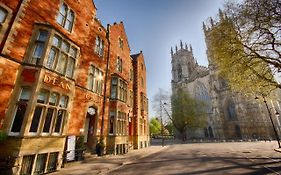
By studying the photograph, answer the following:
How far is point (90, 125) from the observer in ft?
49.1

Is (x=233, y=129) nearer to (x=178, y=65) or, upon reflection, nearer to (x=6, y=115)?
(x=178, y=65)

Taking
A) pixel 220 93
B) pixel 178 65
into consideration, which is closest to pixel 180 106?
pixel 220 93

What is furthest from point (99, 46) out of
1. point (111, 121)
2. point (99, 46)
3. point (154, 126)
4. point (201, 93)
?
point (154, 126)

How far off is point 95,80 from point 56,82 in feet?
18.8

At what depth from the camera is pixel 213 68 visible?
57.0 m

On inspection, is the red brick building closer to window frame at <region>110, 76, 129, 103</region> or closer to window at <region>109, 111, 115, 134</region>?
window at <region>109, 111, 115, 134</region>

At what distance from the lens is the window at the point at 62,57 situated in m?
9.84

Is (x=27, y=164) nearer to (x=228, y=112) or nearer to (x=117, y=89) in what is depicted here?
(x=117, y=89)

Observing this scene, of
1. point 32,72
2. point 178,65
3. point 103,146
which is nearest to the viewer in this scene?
point 32,72

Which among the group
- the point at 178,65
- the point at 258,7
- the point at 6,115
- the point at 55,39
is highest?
the point at 178,65

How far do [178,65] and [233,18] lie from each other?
6234cm

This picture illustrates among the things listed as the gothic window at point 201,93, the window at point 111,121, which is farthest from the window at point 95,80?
the gothic window at point 201,93

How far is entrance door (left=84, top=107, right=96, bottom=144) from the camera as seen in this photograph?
14.4 meters

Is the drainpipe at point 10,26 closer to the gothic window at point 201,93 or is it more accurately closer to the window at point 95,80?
the window at point 95,80
